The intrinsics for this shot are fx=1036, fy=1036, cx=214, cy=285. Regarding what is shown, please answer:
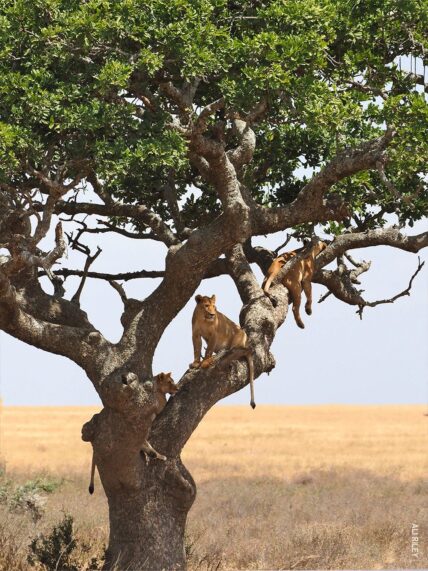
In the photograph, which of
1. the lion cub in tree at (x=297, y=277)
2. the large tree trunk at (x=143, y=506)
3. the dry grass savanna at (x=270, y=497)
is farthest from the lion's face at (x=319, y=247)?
the dry grass savanna at (x=270, y=497)

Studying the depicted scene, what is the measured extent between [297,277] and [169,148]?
4.61 m

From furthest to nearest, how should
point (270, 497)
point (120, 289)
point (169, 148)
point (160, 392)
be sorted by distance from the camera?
1. point (270, 497)
2. point (120, 289)
3. point (160, 392)
4. point (169, 148)

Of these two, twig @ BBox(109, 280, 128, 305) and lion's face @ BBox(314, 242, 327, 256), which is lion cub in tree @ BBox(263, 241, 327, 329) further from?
twig @ BBox(109, 280, 128, 305)

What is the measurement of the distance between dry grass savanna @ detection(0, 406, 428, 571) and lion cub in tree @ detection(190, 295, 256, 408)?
3780 mm

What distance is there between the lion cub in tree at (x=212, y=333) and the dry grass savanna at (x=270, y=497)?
378 cm

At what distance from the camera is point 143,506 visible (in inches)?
641

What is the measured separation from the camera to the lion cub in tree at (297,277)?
18188 mm

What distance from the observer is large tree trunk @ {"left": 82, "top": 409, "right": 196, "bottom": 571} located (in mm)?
15961

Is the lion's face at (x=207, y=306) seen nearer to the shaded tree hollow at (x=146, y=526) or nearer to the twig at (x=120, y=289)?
the twig at (x=120, y=289)

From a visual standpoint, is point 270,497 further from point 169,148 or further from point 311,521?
point 169,148

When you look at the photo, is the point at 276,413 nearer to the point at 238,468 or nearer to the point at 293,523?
the point at 238,468

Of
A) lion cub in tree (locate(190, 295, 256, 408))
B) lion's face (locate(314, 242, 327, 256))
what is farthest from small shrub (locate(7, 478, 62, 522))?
lion's face (locate(314, 242, 327, 256))

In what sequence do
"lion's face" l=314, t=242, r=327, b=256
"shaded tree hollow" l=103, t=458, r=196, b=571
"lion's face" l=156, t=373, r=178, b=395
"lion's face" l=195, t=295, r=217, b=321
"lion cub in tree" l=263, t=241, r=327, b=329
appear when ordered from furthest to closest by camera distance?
1. "lion's face" l=314, t=242, r=327, b=256
2. "lion cub in tree" l=263, t=241, r=327, b=329
3. "lion's face" l=156, t=373, r=178, b=395
4. "lion's face" l=195, t=295, r=217, b=321
5. "shaded tree hollow" l=103, t=458, r=196, b=571

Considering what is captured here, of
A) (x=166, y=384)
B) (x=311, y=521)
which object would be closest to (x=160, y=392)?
(x=166, y=384)
